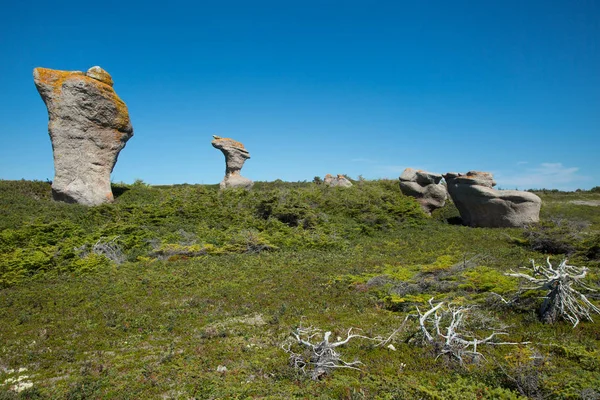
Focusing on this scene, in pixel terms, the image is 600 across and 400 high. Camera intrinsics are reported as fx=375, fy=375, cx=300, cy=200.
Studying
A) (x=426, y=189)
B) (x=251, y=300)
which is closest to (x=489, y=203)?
(x=426, y=189)

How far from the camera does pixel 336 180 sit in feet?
135

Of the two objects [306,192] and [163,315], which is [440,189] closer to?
[306,192]

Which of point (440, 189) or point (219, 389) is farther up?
point (440, 189)

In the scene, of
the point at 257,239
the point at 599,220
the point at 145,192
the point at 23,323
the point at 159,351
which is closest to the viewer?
the point at 159,351

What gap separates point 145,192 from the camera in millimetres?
30016

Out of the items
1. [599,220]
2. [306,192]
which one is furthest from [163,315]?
[599,220]

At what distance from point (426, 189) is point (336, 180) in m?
12.5

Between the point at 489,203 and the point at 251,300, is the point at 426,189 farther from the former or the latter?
the point at 251,300

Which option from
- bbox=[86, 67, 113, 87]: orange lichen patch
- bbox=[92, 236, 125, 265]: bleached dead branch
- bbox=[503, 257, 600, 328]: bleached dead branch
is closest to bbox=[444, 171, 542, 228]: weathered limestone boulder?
bbox=[503, 257, 600, 328]: bleached dead branch

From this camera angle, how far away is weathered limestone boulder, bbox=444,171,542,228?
80.1ft

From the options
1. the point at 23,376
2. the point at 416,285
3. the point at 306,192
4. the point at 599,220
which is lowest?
the point at 23,376

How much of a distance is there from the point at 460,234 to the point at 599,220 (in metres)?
14.3

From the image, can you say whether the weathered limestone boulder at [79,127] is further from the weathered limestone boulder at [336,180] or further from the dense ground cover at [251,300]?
the weathered limestone boulder at [336,180]

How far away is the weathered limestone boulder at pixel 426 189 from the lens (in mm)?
30094
